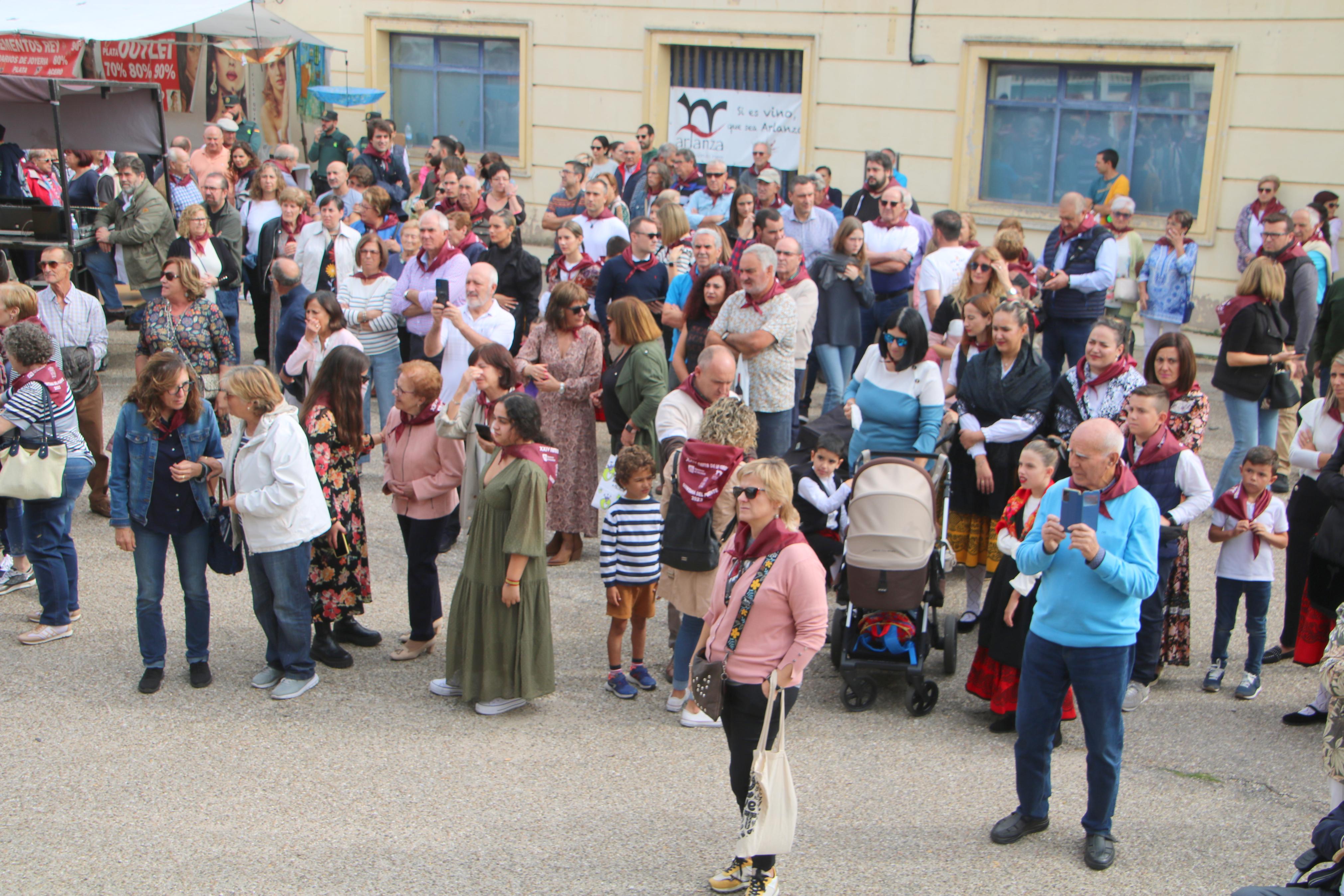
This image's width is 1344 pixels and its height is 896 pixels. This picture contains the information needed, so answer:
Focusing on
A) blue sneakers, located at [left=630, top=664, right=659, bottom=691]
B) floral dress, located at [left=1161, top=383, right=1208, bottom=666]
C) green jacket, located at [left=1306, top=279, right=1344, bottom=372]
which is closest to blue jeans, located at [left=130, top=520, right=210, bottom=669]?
blue sneakers, located at [left=630, top=664, right=659, bottom=691]

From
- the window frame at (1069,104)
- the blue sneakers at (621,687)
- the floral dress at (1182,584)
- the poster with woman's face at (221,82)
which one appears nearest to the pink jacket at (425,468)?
the blue sneakers at (621,687)

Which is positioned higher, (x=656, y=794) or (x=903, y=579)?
(x=903, y=579)

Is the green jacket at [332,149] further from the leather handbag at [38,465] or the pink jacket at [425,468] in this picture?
the pink jacket at [425,468]

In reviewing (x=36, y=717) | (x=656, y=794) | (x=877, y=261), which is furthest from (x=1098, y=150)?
(x=36, y=717)

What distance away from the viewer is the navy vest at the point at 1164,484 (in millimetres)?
5637

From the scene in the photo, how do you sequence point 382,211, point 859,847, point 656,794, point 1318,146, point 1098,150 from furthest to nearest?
point 1098,150
point 1318,146
point 382,211
point 656,794
point 859,847

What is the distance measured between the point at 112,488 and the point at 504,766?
2.30 meters

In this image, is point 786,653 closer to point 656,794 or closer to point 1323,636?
point 656,794

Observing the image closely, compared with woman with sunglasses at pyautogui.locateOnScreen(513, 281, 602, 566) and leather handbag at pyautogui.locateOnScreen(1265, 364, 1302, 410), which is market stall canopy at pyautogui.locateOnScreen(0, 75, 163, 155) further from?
leather handbag at pyautogui.locateOnScreen(1265, 364, 1302, 410)

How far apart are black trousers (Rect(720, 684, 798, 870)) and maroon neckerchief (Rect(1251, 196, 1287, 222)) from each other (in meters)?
11.3

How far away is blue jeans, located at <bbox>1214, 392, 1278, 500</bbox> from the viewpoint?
27.2 feet

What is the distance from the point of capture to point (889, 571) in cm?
568

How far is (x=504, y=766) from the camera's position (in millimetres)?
5238

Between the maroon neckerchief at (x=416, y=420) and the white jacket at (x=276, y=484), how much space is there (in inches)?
23.2
